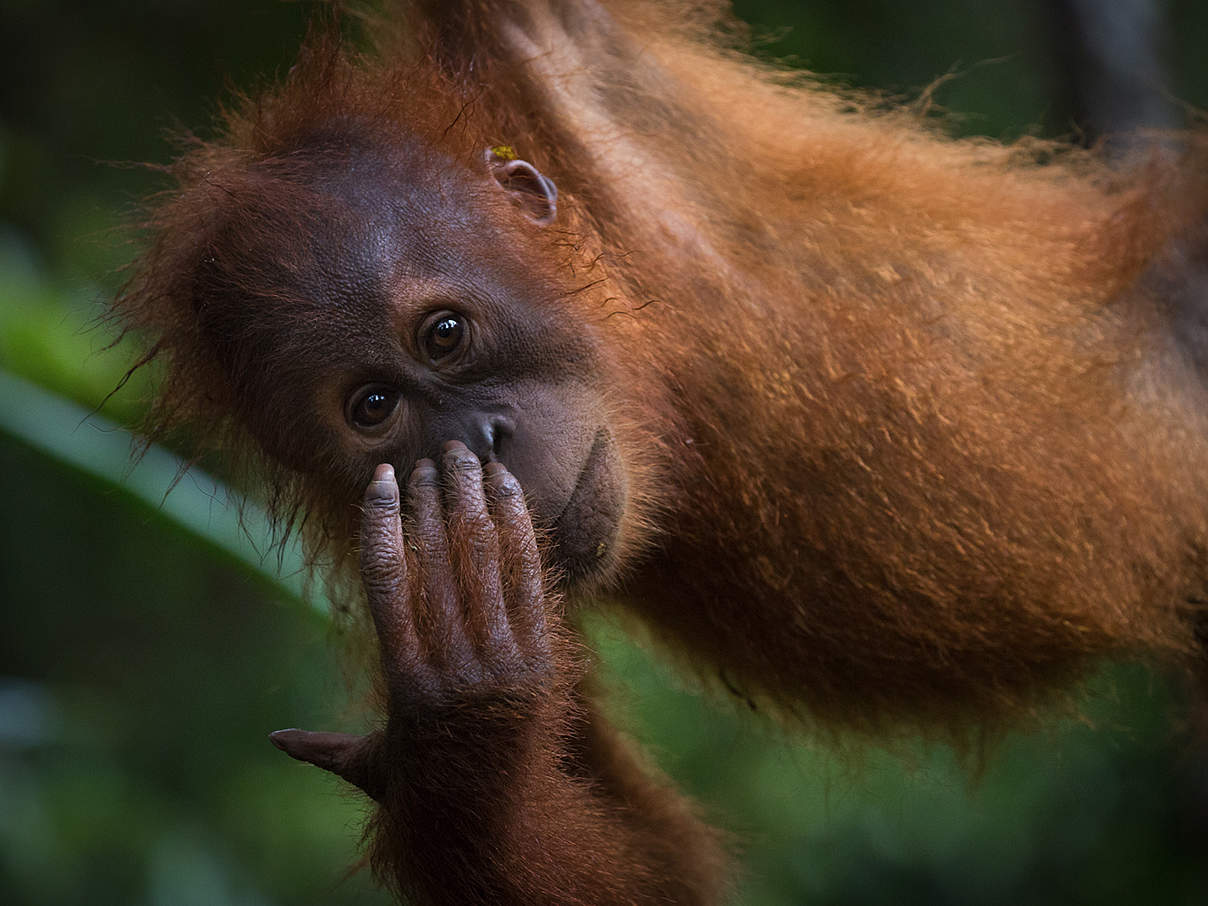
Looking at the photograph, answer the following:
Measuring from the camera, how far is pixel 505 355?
5.56 feet

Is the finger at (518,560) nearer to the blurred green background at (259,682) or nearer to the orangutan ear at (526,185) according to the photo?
the orangutan ear at (526,185)

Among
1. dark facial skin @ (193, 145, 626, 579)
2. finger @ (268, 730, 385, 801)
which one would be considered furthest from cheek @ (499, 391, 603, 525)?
finger @ (268, 730, 385, 801)

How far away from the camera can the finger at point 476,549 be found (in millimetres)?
1520

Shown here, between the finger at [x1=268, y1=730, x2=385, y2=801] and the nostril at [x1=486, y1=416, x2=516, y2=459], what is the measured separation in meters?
0.48

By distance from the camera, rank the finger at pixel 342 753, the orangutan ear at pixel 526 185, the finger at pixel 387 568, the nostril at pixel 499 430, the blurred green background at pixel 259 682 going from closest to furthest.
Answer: the finger at pixel 387 568 < the nostril at pixel 499 430 < the finger at pixel 342 753 < the orangutan ear at pixel 526 185 < the blurred green background at pixel 259 682

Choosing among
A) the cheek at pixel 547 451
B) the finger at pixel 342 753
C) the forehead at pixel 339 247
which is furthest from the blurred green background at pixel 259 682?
the cheek at pixel 547 451

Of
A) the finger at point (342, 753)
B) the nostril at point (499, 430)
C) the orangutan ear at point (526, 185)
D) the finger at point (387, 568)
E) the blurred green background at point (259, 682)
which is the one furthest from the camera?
the blurred green background at point (259, 682)

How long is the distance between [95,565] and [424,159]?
3.24 meters

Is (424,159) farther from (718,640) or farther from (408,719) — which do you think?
(718,640)

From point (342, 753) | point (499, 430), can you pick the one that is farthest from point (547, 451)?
point (342, 753)

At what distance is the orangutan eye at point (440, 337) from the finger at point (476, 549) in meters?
0.14

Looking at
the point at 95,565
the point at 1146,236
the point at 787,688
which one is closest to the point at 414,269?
the point at 787,688

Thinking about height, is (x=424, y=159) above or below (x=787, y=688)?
above

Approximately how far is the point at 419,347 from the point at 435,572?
31 centimetres
